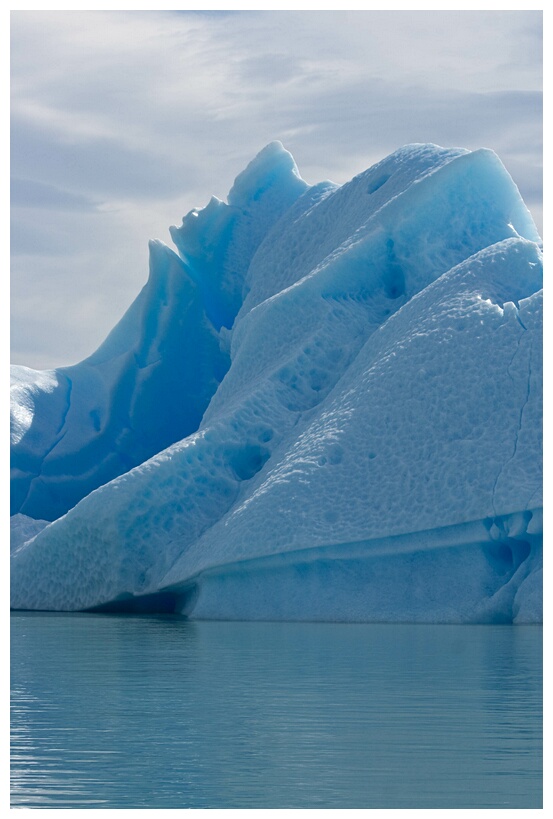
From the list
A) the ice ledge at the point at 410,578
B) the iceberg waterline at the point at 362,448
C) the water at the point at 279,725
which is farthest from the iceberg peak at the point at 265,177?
the water at the point at 279,725

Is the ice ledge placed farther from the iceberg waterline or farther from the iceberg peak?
the iceberg peak

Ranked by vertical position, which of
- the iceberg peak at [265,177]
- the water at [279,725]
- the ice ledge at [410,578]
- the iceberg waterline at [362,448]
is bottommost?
the water at [279,725]

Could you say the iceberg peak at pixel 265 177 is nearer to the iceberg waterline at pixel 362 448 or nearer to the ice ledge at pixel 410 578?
the iceberg waterline at pixel 362 448

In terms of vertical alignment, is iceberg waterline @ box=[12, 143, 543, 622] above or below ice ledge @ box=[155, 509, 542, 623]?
above

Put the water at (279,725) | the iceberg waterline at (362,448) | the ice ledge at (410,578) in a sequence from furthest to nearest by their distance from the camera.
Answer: the iceberg waterline at (362,448)
the ice ledge at (410,578)
the water at (279,725)

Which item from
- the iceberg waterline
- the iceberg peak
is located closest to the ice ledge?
the iceberg waterline

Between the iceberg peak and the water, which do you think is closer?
the water

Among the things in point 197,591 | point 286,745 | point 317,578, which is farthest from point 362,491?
point 286,745
